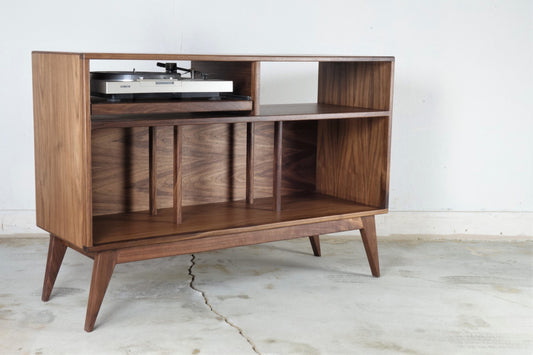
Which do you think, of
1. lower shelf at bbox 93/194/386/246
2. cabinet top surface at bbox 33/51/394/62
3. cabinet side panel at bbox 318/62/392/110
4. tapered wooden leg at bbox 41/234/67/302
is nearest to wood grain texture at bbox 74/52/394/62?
cabinet top surface at bbox 33/51/394/62

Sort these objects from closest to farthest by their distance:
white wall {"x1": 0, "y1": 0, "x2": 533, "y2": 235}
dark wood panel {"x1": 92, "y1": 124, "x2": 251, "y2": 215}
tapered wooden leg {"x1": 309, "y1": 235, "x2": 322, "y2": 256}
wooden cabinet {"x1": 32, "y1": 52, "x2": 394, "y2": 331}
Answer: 1. wooden cabinet {"x1": 32, "y1": 52, "x2": 394, "y2": 331}
2. dark wood panel {"x1": 92, "y1": 124, "x2": 251, "y2": 215}
3. tapered wooden leg {"x1": 309, "y1": 235, "x2": 322, "y2": 256}
4. white wall {"x1": 0, "y1": 0, "x2": 533, "y2": 235}

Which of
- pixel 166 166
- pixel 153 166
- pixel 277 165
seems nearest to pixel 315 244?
pixel 277 165

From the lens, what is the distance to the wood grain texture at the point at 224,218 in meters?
2.64

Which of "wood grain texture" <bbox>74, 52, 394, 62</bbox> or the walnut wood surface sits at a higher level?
"wood grain texture" <bbox>74, 52, 394, 62</bbox>

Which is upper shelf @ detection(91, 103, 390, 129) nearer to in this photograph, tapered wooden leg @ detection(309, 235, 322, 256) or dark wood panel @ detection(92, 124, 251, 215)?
dark wood panel @ detection(92, 124, 251, 215)

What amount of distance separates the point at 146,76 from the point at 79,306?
0.93 m

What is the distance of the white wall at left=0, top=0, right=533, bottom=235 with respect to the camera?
3.70 meters

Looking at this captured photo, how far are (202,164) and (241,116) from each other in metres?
0.50

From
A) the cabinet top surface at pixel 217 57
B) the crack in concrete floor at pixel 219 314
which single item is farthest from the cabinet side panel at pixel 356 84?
the crack in concrete floor at pixel 219 314

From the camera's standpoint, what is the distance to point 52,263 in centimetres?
283

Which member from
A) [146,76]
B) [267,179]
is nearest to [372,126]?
[267,179]

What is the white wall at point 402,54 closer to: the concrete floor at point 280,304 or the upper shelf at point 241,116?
the concrete floor at point 280,304

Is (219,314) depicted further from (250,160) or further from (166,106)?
(166,106)

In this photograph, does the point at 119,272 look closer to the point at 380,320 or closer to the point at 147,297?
the point at 147,297
